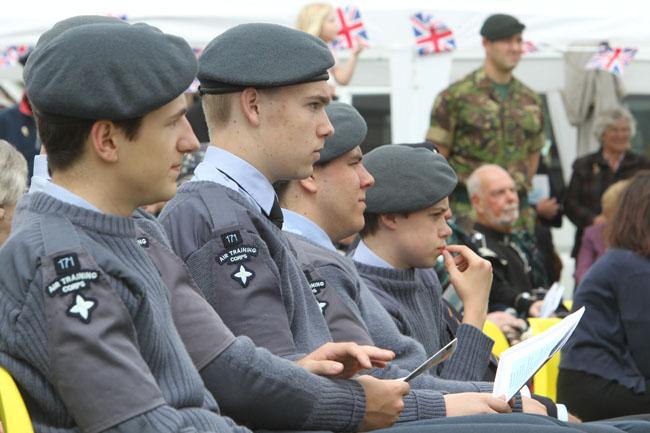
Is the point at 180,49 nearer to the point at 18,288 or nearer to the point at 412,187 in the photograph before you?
the point at 18,288

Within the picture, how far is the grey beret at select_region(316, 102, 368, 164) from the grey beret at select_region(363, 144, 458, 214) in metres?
0.44

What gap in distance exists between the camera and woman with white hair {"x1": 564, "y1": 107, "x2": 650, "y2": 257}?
10.8 metres

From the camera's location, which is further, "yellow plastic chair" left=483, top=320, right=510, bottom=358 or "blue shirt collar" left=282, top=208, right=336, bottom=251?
"yellow plastic chair" left=483, top=320, right=510, bottom=358

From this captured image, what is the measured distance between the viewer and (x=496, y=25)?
9.26 metres

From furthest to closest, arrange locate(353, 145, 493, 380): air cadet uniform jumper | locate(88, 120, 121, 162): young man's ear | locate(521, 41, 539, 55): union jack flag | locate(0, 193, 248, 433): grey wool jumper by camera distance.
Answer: locate(521, 41, 539, 55): union jack flag → locate(353, 145, 493, 380): air cadet uniform jumper → locate(88, 120, 121, 162): young man's ear → locate(0, 193, 248, 433): grey wool jumper

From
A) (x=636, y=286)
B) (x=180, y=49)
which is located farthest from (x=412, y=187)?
(x=180, y=49)

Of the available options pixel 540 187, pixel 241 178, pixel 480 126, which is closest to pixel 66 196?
pixel 241 178

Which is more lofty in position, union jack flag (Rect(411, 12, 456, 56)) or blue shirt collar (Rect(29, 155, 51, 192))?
blue shirt collar (Rect(29, 155, 51, 192))

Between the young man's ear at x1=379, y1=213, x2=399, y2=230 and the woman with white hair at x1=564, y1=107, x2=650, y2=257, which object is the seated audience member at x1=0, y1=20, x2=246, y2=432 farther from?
the woman with white hair at x1=564, y1=107, x2=650, y2=257

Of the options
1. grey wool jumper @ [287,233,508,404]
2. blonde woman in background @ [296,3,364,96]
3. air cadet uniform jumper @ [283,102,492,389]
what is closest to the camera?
air cadet uniform jumper @ [283,102,492,389]

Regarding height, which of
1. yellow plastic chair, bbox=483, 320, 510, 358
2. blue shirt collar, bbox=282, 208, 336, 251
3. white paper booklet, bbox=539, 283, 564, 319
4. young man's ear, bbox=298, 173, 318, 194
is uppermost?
young man's ear, bbox=298, 173, 318, 194

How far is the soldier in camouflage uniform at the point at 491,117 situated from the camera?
9.27m

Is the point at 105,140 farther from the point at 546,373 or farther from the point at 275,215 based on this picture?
the point at 546,373

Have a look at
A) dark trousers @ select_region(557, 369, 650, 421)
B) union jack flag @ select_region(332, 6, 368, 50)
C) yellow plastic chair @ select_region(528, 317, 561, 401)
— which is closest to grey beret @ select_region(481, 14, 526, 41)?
union jack flag @ select_region(332, 6, 368, 50)
